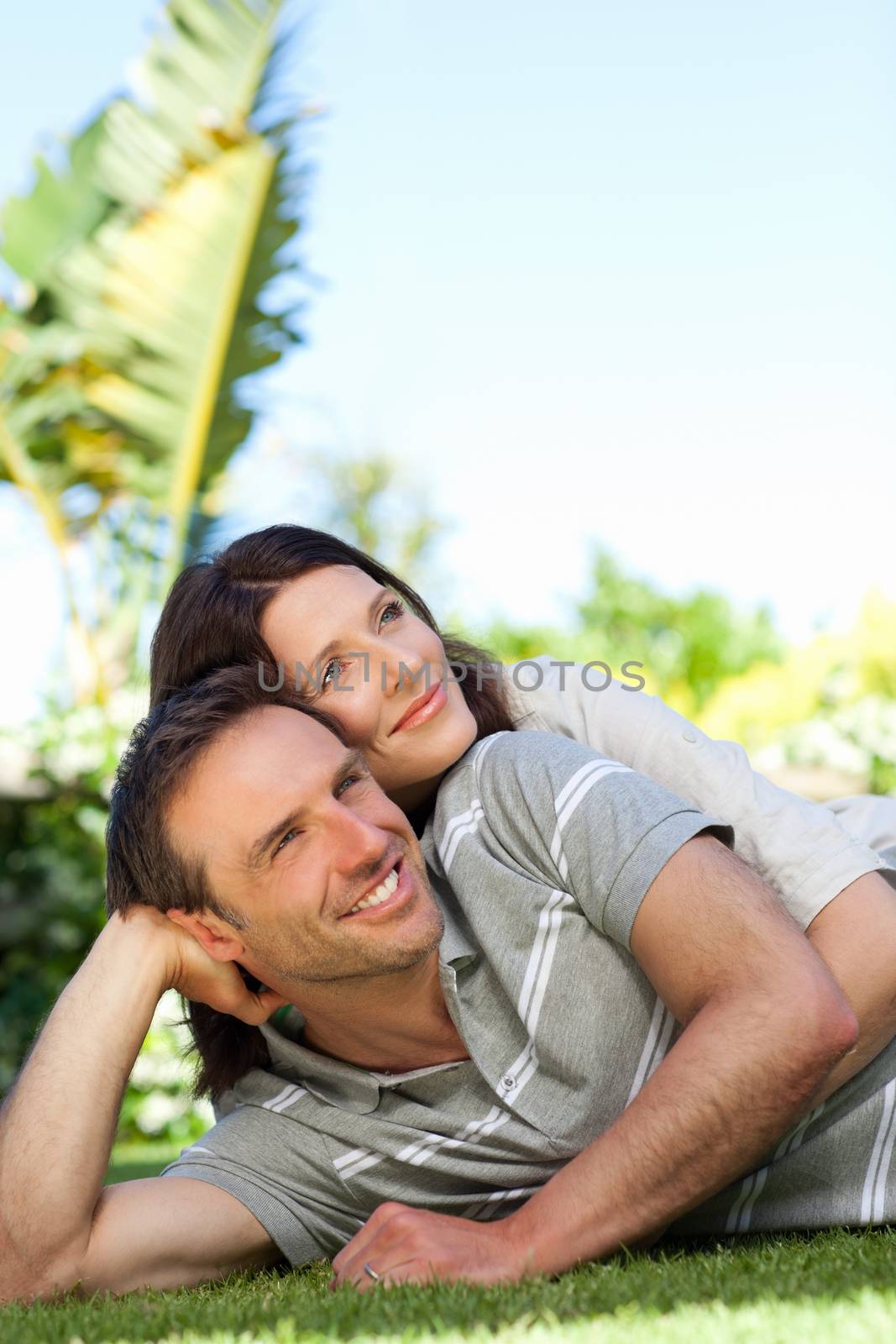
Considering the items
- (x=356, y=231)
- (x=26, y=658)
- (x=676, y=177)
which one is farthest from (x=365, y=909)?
(x=676, y=177)

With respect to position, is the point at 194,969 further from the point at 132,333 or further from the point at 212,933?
the point at 132,333

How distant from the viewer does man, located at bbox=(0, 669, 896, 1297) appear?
238 cm

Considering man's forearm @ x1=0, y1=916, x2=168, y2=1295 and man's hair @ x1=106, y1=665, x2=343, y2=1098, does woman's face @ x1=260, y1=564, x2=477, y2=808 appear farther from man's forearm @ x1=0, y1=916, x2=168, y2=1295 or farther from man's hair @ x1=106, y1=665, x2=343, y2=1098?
man's forearm @ x1=0, y1=916, x2=168, y2=1295

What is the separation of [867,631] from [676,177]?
3698cm

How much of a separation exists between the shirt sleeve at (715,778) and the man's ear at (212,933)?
1060mm

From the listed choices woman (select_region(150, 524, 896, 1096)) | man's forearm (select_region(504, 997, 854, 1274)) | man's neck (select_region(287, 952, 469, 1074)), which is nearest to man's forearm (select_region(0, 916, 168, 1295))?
man's neck (select_region(287, 952, 469, 1074))

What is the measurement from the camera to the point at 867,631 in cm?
983

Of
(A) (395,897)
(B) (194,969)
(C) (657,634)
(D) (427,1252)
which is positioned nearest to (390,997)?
(A) (395,897)

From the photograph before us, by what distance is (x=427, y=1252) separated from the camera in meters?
2.21

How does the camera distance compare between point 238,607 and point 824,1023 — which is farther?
point 238,607

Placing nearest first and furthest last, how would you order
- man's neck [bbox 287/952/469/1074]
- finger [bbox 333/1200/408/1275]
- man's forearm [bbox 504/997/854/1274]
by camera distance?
man's forearm [bbox 504/997/854/1274], finger [bbox 333/1200/408/1275], man's neck [bbox 287/952/469/1074]

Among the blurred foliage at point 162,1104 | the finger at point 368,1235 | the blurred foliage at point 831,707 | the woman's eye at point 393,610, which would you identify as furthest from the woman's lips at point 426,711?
the blurred foliage at point 831,707

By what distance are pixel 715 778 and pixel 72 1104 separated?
5.24 feet

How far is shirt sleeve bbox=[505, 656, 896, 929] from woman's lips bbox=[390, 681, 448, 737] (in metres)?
0.44
